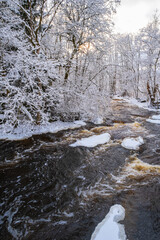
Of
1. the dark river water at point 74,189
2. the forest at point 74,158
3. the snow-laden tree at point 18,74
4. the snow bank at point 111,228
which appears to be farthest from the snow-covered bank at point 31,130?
the snow bank at point 111,228

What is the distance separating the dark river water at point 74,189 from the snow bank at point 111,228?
0.33ft

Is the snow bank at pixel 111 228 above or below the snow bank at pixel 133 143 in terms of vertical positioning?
below

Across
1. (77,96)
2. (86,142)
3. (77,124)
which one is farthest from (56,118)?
(86,142)

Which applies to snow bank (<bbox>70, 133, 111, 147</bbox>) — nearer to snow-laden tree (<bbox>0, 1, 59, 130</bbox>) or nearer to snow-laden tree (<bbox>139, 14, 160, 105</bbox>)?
snow-laden tree (<bbox>0, 1, 59, 130</bbox>)

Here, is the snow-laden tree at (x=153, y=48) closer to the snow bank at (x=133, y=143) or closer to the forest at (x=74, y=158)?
the forest at (x=74, y=158)

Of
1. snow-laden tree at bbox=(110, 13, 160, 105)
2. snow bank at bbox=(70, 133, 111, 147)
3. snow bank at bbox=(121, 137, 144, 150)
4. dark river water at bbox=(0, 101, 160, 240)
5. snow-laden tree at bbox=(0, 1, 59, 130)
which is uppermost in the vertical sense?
snow-laden tree at bbox=(110, 13, 160, 105)

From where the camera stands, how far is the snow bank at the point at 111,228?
251cm

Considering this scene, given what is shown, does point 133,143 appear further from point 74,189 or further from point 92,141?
point 74,189

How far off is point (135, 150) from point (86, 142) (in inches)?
90.7

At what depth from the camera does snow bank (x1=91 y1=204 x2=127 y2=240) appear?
98.8 inches

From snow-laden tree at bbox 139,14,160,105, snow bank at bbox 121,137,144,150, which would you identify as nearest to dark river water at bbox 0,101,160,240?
snow bank at bbox 121,137,144,150

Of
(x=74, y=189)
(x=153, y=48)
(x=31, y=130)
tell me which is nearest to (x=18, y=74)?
(x=31, y=130)

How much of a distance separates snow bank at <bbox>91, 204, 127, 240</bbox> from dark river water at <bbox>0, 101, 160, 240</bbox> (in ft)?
0.33

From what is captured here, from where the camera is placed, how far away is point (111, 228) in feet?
8.73
